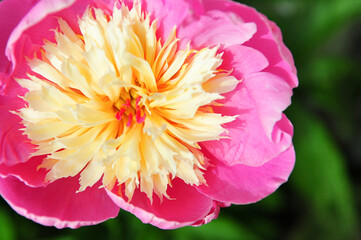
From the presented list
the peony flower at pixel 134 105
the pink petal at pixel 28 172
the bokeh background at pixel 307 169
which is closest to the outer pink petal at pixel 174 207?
the peony flower at pixel 134 105

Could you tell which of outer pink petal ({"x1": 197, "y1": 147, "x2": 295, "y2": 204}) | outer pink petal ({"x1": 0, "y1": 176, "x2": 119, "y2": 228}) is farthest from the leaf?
outer pink petal ({"x1": 0, "y1": 176, "x2": 119, "y2": 228})

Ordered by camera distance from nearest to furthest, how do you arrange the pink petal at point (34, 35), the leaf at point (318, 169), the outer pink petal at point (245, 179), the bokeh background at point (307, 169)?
the pink petal at point (34, 35), the outer pink petal at point (245, 179), the bokeh background at point (307, 169), the leaf at point (318, 169)

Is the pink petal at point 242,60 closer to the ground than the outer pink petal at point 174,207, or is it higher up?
higher up

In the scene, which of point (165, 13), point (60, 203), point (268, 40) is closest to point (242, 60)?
point (268, 40)

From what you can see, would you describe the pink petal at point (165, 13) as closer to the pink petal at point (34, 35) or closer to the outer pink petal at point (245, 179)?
the pink petal at point (34, 35)

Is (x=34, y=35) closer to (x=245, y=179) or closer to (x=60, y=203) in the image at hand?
(x=60, y=203)
